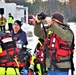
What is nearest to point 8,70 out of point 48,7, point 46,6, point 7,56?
point 7,56

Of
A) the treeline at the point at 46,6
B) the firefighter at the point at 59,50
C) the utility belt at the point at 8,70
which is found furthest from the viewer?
the treeline at the point at 46,6

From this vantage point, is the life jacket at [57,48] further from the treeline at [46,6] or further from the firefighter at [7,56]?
the treeline at [46,6]

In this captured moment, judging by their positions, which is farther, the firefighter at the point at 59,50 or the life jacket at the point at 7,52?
the firefighter at the point at 59,50

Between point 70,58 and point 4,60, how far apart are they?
39.4 inches

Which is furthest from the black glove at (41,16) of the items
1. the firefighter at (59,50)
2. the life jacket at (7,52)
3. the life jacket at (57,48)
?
the life jacket at (7,52)

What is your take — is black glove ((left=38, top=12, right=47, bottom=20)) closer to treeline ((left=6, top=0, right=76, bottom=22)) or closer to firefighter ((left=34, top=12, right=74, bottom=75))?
firefighter ((left=34, top=12, right=74, bottom=75))

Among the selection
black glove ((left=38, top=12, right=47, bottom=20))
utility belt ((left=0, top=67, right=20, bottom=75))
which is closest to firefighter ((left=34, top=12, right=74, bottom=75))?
black glove ((left=38, top=12, right=47, bottom=20))

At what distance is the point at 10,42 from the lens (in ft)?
18.7

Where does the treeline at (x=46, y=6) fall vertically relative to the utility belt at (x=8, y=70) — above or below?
below

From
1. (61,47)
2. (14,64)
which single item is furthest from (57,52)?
(14,64)

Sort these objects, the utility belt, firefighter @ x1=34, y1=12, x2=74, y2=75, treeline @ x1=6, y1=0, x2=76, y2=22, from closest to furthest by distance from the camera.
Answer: the utility belt → firefighter @ x1=34, y1=12, x2=74, y2=75 → treeline @ x1=6, y1=0, x2=76, y2=22

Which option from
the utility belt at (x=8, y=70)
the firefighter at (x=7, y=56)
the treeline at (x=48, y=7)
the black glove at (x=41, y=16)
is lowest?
the treeline at (x=48, y=7)

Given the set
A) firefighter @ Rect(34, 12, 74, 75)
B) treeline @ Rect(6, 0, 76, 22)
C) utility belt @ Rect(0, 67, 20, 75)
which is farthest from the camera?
treeline @ Rect(6, 0, 76, 22)

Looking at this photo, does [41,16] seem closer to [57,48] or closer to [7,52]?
[57,48]
